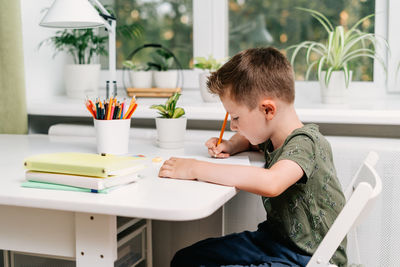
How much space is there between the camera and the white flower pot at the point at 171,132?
148cm

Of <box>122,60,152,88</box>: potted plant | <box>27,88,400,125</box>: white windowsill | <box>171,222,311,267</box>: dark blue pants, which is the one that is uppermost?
<box>122,60,152,88</box>: potted plant

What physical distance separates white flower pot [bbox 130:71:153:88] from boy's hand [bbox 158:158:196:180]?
0.98 metres

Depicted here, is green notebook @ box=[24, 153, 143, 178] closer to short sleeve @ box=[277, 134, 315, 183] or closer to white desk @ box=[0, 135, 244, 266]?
white desk @ box=[0, 135, 244, 266]

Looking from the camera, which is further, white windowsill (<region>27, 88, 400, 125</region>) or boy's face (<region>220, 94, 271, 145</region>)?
A: white windowsill (<region>27, 88, 400, 125</region>)

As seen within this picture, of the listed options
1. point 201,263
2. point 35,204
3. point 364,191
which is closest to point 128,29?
point 201,263

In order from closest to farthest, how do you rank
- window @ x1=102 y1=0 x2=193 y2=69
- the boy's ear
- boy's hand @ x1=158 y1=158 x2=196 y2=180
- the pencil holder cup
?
boy's hand @ x1=158 y1=158 x2=196 y2=180 → the boy's ear → the pencil holder cup → window @ x1=102 y1=0 x2=193 y2=69

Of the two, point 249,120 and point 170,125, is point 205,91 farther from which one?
point 249,120

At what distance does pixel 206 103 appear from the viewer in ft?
6.14

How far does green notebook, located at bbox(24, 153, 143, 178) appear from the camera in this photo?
1010mm

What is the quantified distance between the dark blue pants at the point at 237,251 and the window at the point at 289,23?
0.95m

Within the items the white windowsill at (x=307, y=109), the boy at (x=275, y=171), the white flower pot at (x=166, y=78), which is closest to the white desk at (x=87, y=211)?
the boy at (x=275, y=171)

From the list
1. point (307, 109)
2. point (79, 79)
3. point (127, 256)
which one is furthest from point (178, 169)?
point (79, 79)

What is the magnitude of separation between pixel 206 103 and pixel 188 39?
1.53 ft

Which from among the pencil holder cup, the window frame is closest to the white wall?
the window frame
